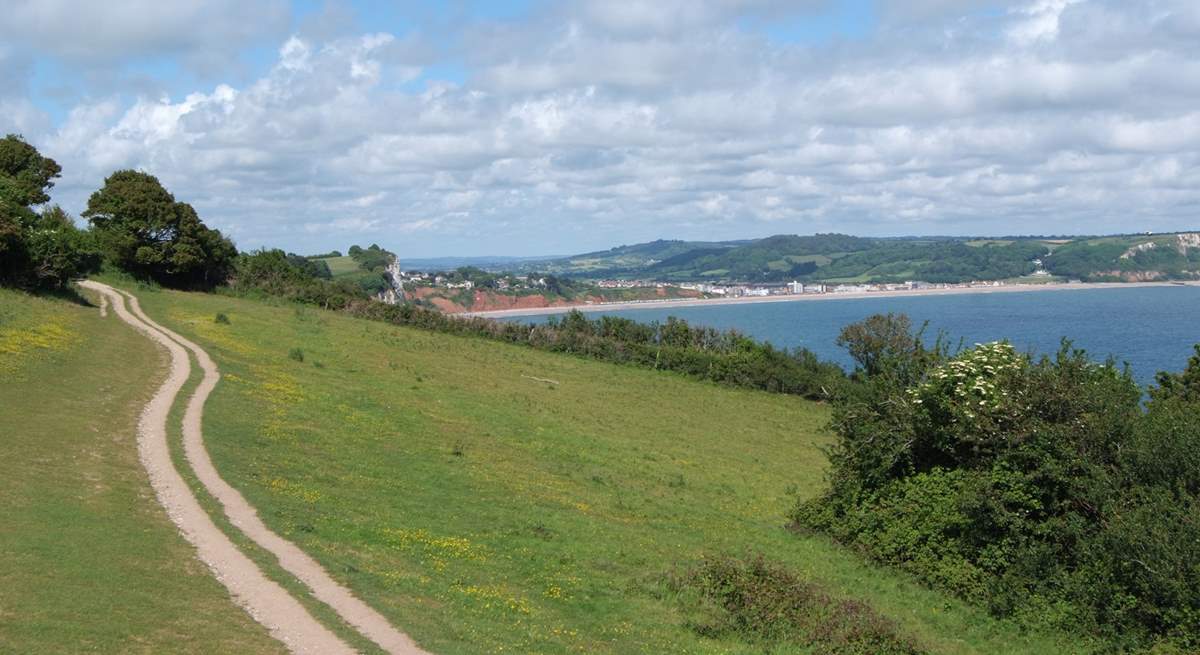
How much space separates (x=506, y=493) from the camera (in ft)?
89.0

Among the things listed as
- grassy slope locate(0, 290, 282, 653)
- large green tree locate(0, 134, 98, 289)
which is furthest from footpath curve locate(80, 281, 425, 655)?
large green tree locate(0, 134, 98, 289)

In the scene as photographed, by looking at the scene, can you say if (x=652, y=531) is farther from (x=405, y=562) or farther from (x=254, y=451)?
(x=254, y=451)

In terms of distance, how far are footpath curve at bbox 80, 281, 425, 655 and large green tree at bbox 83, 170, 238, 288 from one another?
1849 inches

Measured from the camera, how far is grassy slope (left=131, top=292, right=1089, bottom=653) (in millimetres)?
16656

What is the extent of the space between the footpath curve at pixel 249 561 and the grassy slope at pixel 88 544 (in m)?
0.30

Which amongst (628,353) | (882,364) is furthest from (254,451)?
(628,353)

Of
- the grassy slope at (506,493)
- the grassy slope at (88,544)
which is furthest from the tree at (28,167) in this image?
the grassy slope at (88,544)

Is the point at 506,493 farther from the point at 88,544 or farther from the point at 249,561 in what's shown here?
the point at 88,544

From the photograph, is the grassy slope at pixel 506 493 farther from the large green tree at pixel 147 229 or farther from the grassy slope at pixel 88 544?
the large green tree at pixel 147 229

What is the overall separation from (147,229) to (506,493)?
5449cm

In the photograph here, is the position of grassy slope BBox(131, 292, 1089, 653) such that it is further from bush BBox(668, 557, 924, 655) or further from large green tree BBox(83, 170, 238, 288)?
large green tree BBox(83, 170, 238, 288)

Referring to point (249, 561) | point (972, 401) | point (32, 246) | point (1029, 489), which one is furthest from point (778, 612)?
point (32, 246)

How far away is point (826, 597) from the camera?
19094 millimetres

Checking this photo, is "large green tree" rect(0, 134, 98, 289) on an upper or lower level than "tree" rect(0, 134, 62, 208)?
lower
